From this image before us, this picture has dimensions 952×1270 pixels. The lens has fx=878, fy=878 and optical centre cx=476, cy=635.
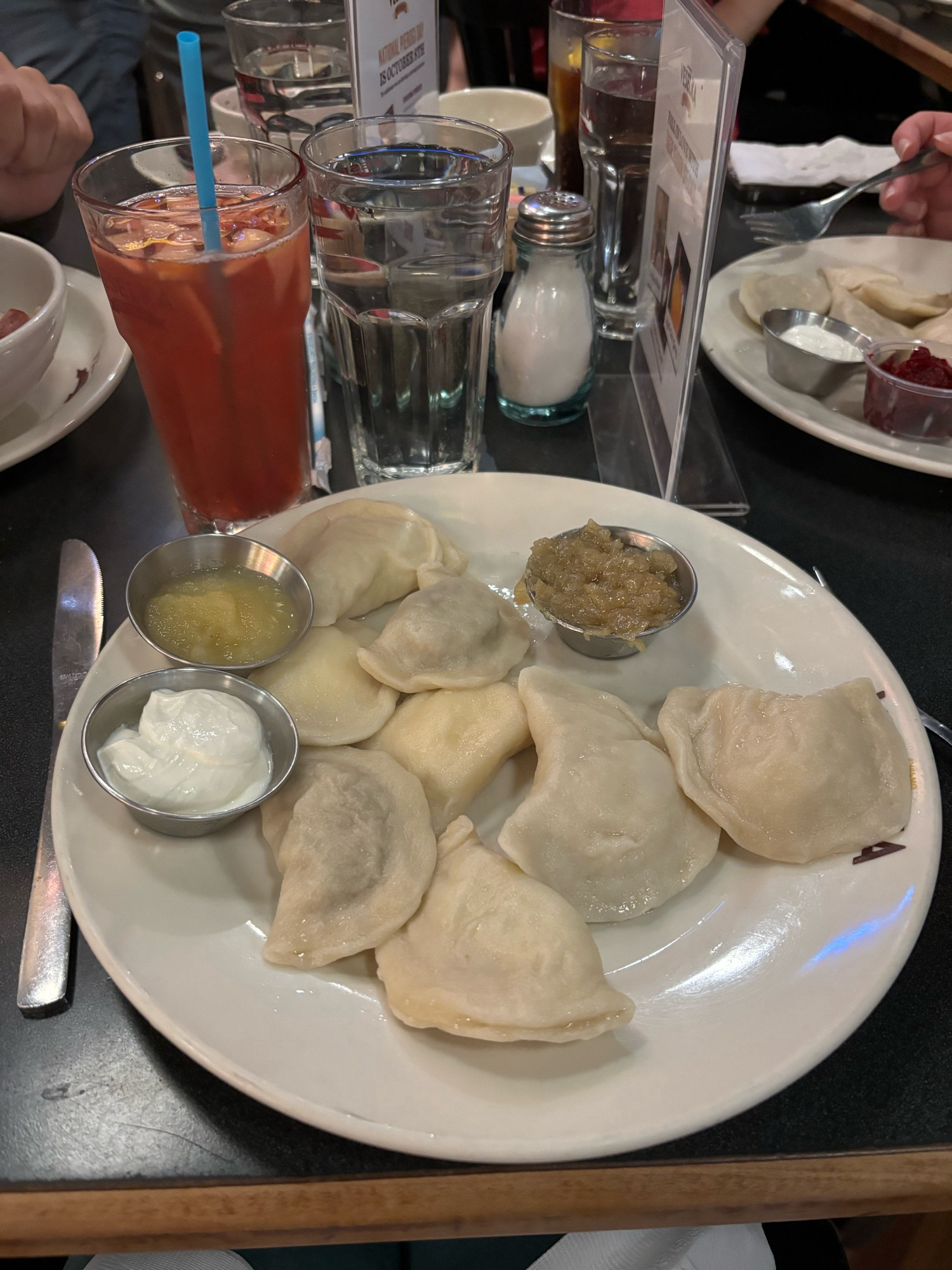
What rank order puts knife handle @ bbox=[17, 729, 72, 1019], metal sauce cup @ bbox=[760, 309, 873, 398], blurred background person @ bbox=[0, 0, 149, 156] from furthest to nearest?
blurred background person @ bbox=[0, 0, 149, 156] → metal sauce cup @ bbox=[760, 309, 873, 398] → knife handle @ bbox=[17, 729, 72, 1019]

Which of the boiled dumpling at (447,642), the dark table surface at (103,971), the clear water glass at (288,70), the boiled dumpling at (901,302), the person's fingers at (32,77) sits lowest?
the dark table surface at (103,971)

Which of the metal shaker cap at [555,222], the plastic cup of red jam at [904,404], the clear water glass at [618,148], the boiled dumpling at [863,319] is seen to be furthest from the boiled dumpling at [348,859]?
the boiled dumpling at [863,319]

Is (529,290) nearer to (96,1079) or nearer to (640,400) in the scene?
(640,400)

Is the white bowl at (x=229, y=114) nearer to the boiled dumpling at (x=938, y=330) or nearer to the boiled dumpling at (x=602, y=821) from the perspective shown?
the boiled dumpling at (x=938, y=330)

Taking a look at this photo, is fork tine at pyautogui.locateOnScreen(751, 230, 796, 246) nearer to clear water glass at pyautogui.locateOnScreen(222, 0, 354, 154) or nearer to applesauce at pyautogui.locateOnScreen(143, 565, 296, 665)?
clear water glass at pyautogui.locateOnScreen(222, 0, 354, 154)

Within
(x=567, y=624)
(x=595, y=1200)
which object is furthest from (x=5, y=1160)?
(x=567, y=624)

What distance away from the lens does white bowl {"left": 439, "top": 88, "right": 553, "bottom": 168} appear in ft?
9.32

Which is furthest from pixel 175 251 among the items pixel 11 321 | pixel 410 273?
pixel 11 321

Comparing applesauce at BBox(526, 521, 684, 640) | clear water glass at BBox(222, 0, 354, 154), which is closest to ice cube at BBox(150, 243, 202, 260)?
applesauce at BBox(526, 521, 684, 640)

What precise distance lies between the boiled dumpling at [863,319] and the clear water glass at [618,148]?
A: 0.50 m

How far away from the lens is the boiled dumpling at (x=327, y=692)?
125 centimetres

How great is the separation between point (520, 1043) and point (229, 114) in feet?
8.57

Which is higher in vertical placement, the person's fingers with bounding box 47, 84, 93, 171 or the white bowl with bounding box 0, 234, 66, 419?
the person's fingers with bounding box 47, 84, 93, 171

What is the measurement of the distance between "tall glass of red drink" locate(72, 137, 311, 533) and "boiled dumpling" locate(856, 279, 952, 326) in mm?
1440
